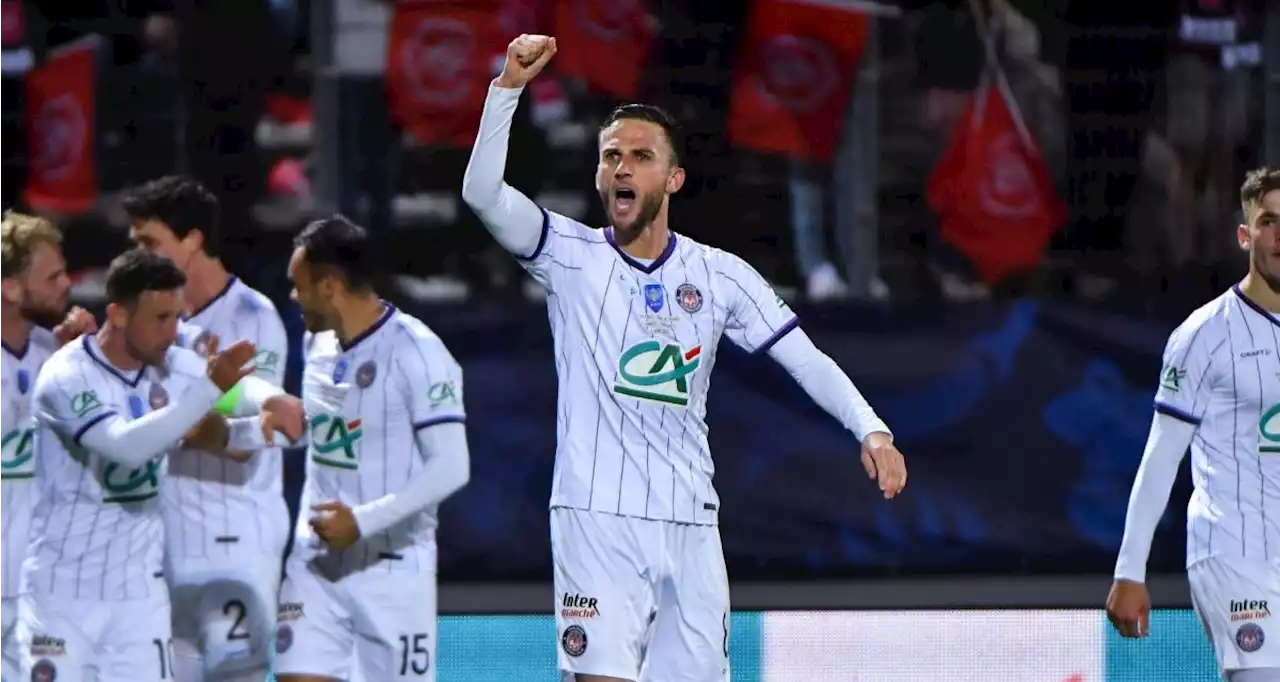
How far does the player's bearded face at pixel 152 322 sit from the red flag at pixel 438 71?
3.82 m

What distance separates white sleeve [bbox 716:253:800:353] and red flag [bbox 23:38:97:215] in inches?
191

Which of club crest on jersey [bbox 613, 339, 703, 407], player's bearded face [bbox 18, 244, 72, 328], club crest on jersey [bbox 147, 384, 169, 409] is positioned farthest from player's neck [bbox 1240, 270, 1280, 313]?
player's bearded face [bbox 18, 244, 72, 328]

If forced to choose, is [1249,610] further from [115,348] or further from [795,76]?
[795,76]

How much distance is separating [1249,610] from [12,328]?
3747 millimetres

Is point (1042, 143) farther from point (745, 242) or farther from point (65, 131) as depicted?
point (65, 131)

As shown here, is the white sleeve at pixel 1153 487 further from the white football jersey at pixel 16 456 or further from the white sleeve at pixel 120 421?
the white football jersey at pixel 16 456

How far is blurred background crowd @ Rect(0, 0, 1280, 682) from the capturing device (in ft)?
30.8

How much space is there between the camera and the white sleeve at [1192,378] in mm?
5984

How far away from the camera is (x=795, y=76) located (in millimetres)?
9953

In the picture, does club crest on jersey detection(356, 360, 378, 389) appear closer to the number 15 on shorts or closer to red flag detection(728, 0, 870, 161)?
the number 15 on shorts

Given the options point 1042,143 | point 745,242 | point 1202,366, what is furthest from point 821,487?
point 1202,366

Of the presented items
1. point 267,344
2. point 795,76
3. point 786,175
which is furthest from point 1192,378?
point 795,76

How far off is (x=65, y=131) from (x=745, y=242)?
121 inches

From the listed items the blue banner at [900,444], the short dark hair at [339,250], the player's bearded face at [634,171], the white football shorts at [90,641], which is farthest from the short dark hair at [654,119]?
the blue banner at [900,444]
